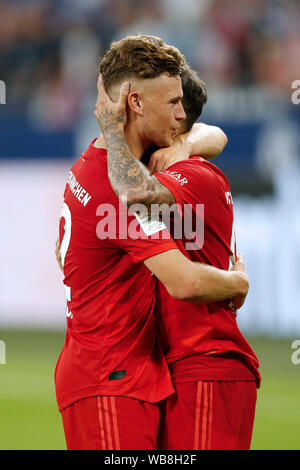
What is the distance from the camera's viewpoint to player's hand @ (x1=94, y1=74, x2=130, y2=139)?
319 cm

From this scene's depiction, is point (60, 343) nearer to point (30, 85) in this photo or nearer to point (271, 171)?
point (271, 171)

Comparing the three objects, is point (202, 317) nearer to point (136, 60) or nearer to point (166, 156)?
point (166, 156)

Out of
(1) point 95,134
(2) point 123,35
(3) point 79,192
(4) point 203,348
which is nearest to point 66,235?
(3) point 79,192

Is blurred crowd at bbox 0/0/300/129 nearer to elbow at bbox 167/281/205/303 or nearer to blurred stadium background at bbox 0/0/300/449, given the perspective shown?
blurred stadium background at bbox 0/0/300/449

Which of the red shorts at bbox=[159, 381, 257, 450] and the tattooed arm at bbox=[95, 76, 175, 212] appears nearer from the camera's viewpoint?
the tattooed arm at bbox=[95, 76, 175, 212]

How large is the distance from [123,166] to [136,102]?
1.09ft

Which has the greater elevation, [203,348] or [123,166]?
[123,166]

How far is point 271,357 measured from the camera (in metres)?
8.67

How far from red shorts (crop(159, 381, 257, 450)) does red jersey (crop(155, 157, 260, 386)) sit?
53 mm

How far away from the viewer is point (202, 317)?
3.37 meters

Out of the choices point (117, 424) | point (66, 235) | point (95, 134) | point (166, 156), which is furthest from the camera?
point (95, 134)

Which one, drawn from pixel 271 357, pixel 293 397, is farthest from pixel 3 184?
pixel 293 397

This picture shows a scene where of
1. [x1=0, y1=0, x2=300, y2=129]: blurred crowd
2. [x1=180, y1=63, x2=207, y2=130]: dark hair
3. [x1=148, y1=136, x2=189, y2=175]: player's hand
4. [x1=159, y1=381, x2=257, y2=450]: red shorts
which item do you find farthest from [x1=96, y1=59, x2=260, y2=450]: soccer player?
[x1=0, y1=0, x2=300, y2=129]: blurred crowd

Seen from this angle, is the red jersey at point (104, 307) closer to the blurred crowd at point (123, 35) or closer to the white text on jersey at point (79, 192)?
the white text on jersey at point (79, 192)
